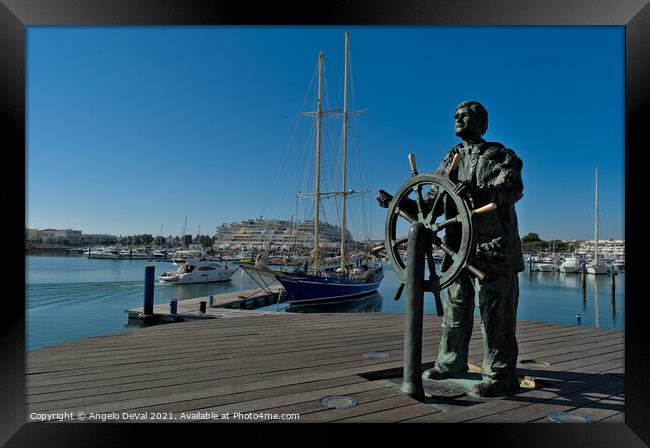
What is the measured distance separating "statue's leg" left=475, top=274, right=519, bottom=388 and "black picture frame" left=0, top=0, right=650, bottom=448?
381 millimetres

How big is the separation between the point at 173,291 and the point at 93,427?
1107 inches

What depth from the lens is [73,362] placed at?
2994mm

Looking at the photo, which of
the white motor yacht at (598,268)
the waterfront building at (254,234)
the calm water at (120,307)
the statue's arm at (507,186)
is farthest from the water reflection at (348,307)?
the waterfront building at (254,234)

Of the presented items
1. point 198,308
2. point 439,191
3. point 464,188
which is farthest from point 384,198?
point 198,308

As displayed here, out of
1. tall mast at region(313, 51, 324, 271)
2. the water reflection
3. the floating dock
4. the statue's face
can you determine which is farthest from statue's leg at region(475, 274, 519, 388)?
tall mast at region(313, 51, 324, 271)

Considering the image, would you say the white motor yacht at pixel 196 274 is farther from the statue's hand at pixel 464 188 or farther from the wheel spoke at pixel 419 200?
the statue's hand at pixel 464 188

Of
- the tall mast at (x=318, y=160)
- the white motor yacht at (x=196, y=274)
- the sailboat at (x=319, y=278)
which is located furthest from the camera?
the white motor yacht at (x=196, y=274)

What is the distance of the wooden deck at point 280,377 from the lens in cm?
217

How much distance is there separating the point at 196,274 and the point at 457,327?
32.3m

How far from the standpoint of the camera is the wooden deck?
85.4 inches

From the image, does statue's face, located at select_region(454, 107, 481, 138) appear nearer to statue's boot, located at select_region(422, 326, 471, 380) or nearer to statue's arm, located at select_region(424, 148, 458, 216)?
statue's arm, located at select_region(424, 148, 458, 216)

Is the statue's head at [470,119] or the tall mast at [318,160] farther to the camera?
the tall mast at [318,160]

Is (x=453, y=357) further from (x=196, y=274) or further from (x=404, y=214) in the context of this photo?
(x=196, y=274)
